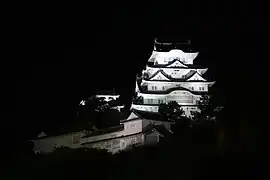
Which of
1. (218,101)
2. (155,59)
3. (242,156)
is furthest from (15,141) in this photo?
(242,156)

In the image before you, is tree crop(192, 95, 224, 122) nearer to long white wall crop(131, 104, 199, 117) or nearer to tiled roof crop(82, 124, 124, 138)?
long white wall crop(131, 104, 199, 117)

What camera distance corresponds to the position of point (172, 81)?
20203 mm

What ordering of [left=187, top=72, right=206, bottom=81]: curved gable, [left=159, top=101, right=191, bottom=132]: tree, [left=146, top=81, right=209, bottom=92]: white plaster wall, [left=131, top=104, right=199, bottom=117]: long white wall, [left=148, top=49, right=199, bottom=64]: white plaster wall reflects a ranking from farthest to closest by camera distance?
[left=148, top=49, right=199, bottom=64]: white plaster wall, [left=187, top=72, right=206, bottom=81]: curved gable, [left=146, top=81, right=209, bottom=92]: white plaster wall, [left=131, top=104, right=199, bottom=117]: long white wall, [left=159, top=101, right=191, bottom=132]: tree

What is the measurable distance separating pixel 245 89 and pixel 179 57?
6.69 m

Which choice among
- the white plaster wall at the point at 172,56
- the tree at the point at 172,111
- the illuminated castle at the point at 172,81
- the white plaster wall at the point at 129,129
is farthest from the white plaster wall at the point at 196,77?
the white plaster wall at the point at 129,129

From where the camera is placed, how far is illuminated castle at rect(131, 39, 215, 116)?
19.9 meters

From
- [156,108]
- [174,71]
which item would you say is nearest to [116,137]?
[156,108]

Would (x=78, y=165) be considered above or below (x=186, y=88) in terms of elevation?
below

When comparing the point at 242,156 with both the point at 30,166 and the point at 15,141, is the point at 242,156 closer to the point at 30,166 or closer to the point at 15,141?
the point at 30,166

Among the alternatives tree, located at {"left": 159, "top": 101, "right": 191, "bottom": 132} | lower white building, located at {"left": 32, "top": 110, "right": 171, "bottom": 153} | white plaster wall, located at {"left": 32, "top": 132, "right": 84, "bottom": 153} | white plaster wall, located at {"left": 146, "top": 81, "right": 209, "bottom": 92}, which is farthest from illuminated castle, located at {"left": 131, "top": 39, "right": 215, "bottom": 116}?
white plaster wall, located at {"left": 32, "top": 132, "right": 84, "bottom": 153}

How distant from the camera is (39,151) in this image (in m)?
15.1

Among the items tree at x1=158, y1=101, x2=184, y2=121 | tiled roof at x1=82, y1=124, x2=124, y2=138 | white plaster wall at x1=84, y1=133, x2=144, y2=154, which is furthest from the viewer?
tree at x1=158, y1=101, x2=184, y2=121

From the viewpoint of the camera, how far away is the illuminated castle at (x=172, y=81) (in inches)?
785

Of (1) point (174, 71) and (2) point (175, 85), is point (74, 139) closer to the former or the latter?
(2) point (175, 85)
